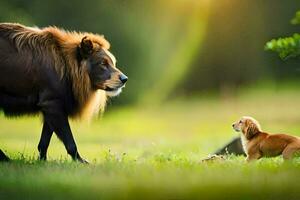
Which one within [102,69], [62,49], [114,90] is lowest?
[114,90]

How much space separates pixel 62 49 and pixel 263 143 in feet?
6.74

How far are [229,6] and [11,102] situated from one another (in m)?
6.33

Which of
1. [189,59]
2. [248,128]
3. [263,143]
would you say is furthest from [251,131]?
[189,59]

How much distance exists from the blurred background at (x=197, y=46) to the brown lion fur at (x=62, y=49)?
429 centimetres

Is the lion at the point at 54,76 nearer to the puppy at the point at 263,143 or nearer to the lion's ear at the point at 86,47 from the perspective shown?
A: the lion's ear at the point at 86,47

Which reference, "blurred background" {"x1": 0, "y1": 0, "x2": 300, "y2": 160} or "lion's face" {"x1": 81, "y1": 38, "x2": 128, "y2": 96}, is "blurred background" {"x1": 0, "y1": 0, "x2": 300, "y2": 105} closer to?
"blurred background" {"x1": 0, "y1": 0, "x2": 300, "y2": 160}

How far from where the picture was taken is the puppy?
7797 mm

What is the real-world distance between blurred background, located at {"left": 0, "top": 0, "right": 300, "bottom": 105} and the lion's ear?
4.39m

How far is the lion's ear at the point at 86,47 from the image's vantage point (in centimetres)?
800

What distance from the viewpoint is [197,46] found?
542 inches

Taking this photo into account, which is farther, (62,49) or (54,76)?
(62,49)

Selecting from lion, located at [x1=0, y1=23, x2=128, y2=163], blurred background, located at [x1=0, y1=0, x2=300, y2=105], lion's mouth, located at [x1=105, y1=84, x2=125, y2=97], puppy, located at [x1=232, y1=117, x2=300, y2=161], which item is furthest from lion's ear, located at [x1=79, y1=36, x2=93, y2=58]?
blurred background, located at [x1=0, y1=0, x2=300, y2=105]

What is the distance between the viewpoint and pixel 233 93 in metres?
13.3

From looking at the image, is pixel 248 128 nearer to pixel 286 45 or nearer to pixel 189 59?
pixel 286 45
